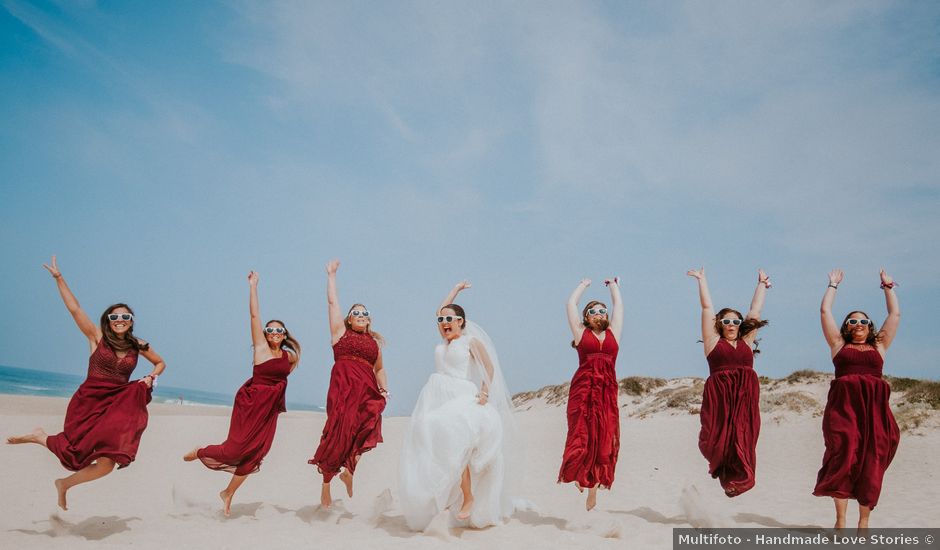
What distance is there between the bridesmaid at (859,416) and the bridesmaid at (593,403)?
2295 mm

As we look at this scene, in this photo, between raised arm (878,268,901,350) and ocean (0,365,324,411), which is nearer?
raised arm (878,268,901,350)

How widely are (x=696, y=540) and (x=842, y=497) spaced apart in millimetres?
1685

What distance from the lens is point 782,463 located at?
1399 centimetres

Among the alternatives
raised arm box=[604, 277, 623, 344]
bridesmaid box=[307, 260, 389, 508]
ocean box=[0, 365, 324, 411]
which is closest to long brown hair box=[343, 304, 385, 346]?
bridesmaid box=[307, 260, 389, 508]

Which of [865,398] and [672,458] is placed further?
[672,458]

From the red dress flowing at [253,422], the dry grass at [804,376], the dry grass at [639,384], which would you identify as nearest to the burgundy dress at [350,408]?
the red dress flowing at [253,422]

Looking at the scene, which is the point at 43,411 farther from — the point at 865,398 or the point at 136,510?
the point at 865,398

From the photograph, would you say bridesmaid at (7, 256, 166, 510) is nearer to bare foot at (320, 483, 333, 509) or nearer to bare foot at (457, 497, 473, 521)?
bare foot at (320, 483, 333, 509)

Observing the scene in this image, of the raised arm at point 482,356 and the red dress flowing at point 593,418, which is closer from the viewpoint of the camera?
the raised arm at point 482,356

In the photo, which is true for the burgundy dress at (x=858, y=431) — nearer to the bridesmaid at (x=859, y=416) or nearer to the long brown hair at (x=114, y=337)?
the bridesmaid at (x=859, y=416)

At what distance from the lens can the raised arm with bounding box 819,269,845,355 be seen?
25.7ft

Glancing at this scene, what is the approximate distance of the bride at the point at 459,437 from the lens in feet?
23.4

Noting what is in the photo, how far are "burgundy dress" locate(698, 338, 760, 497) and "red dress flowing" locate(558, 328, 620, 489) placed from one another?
3.62 ft

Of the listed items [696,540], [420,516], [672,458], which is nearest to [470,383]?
[420,516]
